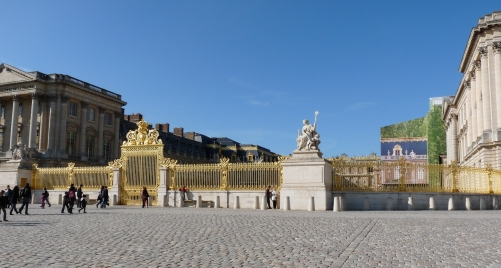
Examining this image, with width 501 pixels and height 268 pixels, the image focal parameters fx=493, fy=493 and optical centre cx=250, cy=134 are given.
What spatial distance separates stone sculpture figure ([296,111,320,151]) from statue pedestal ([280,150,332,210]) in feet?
1.03

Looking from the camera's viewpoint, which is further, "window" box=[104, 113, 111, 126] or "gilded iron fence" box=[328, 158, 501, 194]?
"window" box=[104, 113, 111, 126]

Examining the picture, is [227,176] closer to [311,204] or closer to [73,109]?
[311,204]

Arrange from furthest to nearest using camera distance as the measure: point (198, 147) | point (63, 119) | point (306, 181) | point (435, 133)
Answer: point (198, 147), point (435, 133), point (63, 119), point (306, 181)

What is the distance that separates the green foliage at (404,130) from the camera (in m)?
69.5

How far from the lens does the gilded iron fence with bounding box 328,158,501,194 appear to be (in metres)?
22.1

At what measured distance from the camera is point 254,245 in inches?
356

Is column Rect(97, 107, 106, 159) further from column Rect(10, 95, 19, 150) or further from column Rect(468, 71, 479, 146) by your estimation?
column Rect(468, 71, 479, 146)

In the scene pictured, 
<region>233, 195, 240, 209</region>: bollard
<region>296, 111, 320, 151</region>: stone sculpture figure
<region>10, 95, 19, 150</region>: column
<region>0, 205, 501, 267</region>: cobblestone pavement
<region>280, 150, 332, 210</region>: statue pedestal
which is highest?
<region>10, 95, 19, 150</region>: column

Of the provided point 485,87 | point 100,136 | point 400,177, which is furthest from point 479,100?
point 100,136

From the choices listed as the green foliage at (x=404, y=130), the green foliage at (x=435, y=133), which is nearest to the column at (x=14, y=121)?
the green foliage at (x=404, y=130)

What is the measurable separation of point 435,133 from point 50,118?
52.5 meters

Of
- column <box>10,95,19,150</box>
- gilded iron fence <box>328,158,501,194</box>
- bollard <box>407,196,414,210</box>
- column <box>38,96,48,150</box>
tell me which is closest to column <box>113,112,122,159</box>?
column <box>38,96,48,150</box>

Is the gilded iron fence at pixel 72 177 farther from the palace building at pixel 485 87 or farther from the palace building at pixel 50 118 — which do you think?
the palace building at pixel 485 87

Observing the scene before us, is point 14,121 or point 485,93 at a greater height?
point 485,93
